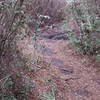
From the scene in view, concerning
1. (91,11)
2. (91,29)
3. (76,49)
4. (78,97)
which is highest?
(91,11)

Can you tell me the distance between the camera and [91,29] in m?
6.43

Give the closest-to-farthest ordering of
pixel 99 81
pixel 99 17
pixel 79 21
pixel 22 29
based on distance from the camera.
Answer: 1. pixel 22 29
2. pixel 99 81
3. pixel 99 17
4. pixel 79 21

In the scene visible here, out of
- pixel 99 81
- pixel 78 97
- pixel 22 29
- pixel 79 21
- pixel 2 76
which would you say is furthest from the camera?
pixel 79 21

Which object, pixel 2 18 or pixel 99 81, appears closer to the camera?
pixel 2 18

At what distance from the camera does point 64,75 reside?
5.43m

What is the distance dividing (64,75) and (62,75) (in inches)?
2.3

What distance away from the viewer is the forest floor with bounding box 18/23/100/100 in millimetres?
4539

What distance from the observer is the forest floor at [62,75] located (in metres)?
4.54

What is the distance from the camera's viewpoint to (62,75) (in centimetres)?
539

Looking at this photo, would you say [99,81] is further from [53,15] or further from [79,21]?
[53,15]

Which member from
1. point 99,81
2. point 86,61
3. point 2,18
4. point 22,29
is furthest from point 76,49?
point 2,18

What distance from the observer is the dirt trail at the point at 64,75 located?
4.62 m

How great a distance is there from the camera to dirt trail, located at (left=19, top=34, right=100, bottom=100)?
4.62m

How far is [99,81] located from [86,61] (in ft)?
3.32
